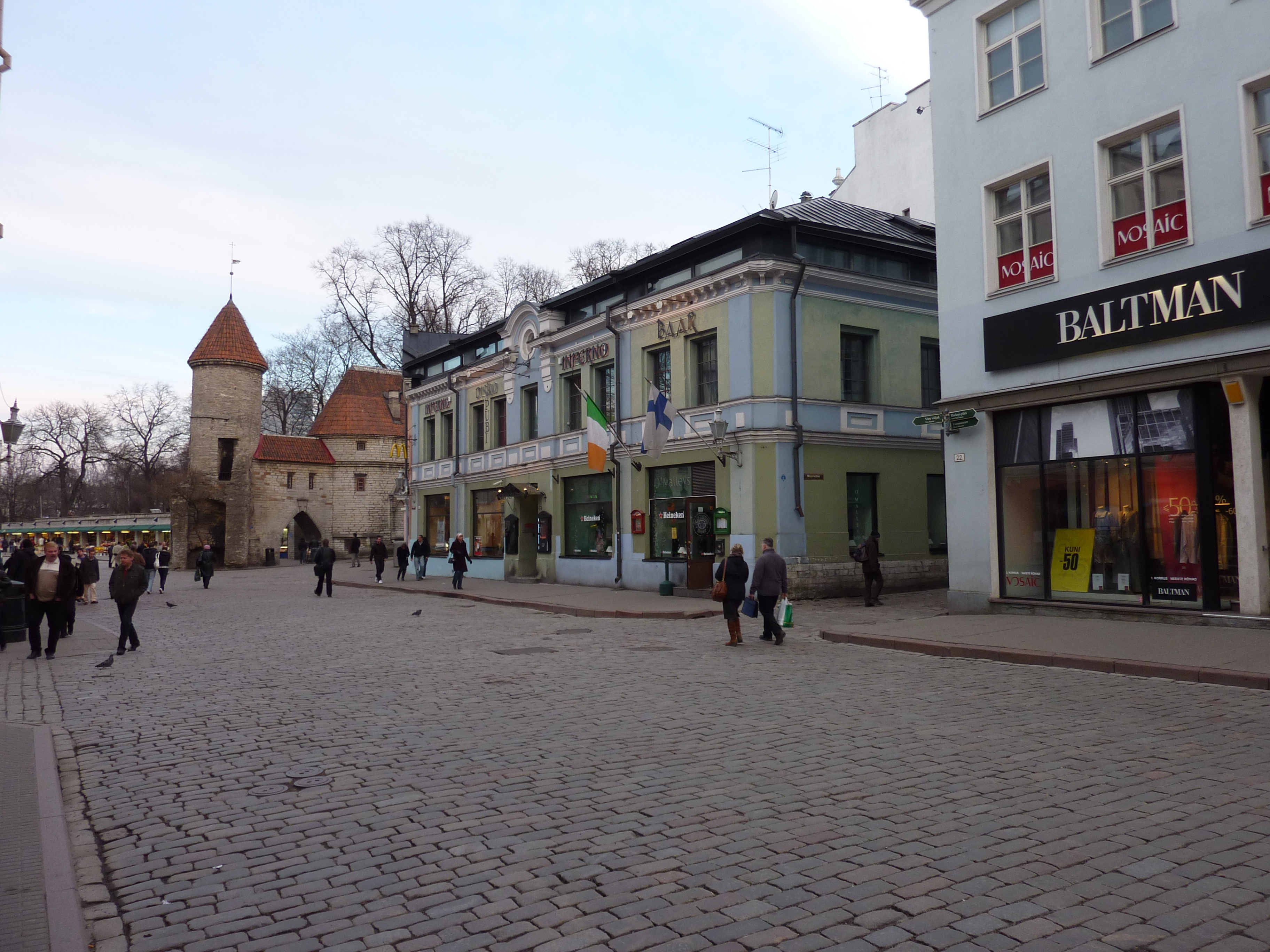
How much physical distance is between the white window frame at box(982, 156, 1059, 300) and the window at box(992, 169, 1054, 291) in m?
0.01

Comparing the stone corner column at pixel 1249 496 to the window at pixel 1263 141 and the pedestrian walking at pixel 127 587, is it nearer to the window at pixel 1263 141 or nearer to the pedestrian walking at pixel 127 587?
the window at pixel 1263 141

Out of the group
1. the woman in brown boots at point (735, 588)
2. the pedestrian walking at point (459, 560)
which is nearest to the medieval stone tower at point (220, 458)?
the pedestrian walking at point (459, 560)

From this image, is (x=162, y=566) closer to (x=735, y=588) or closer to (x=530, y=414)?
(x=530, y=414)

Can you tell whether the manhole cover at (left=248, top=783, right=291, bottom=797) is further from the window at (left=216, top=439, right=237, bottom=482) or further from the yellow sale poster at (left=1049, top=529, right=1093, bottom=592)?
the window at (left=216, top=439, right=237, bottom=482)

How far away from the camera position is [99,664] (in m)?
12.8

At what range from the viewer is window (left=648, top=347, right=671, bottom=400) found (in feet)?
81.0

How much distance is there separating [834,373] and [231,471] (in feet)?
150

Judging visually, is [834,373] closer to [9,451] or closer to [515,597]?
[515,597]

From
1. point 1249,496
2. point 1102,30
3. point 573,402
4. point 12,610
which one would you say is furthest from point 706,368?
point 12,610

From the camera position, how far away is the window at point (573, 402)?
28.5m

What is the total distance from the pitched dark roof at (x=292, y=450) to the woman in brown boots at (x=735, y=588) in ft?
162

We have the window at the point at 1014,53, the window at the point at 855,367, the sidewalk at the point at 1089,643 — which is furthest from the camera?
the window at the point at 855,367

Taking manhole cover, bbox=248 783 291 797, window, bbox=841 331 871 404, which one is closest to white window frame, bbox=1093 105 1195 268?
window, bbox=841 331 871 404

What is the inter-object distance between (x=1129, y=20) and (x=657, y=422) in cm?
1151
